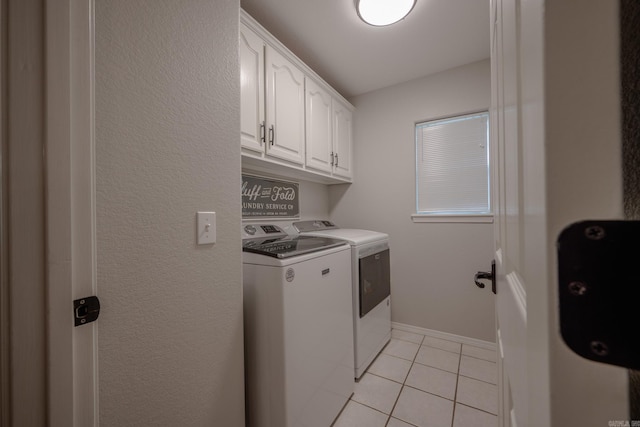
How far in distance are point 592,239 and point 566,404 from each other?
12 centimetres

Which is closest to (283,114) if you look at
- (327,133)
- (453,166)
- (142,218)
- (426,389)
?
(327,133)

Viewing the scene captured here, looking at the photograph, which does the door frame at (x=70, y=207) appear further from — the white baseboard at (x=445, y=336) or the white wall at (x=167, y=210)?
the white baseboard at (x=445, y=336)

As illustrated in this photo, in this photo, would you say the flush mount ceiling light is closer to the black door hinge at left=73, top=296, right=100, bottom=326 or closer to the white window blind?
the white window blind

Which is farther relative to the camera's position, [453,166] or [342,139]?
[342,139]

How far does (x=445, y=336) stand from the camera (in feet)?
7.37

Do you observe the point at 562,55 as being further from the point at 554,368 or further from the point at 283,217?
the point at 283,217

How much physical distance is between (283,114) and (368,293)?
1.49 metres

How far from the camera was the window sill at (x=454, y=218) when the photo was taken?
2.08 m

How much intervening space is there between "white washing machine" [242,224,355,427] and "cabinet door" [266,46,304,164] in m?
0.82

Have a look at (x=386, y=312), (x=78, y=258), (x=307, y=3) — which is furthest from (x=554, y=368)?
(x=386, y=312)

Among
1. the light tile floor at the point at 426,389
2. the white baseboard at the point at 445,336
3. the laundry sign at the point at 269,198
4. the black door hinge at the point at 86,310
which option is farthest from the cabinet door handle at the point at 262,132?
the white baseboard at the point at 445,336

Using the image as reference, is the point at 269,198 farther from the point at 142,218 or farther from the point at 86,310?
the point at 86,310

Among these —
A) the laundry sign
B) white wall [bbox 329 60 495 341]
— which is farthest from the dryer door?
the laundry sign

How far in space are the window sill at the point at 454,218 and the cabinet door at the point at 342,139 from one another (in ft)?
2.79
